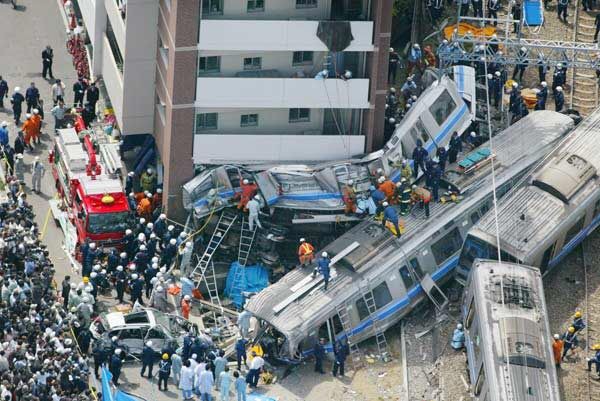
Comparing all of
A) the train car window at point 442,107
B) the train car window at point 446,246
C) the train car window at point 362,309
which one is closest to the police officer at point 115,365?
the train car window at point 362,309

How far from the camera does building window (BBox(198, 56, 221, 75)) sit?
75.7m

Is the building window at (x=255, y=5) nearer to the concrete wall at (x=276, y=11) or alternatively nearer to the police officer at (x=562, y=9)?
the concrete wall at (x=276, y=11)

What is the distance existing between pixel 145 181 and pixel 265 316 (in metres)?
10.5

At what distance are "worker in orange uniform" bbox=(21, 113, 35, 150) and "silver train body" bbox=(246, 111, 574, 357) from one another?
14905 mm

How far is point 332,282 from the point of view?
A: 7150 cm

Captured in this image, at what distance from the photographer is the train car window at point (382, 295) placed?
72.1 m

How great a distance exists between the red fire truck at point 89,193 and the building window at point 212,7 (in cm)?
750

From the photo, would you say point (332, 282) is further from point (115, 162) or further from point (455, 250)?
point (115, 162)

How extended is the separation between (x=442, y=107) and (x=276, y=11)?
801cm

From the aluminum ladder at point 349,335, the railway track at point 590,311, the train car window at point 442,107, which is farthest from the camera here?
the train car window at point 442,107

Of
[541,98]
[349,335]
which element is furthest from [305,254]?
[541,98]

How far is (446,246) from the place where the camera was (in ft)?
244

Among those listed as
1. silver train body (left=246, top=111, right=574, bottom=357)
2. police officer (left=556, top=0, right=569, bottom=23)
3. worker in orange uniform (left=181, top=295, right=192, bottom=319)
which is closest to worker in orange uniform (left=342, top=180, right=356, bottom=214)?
silver train body (left=246, top=111, right=574, bottom=357)

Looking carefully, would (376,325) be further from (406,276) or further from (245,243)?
(245,243)
